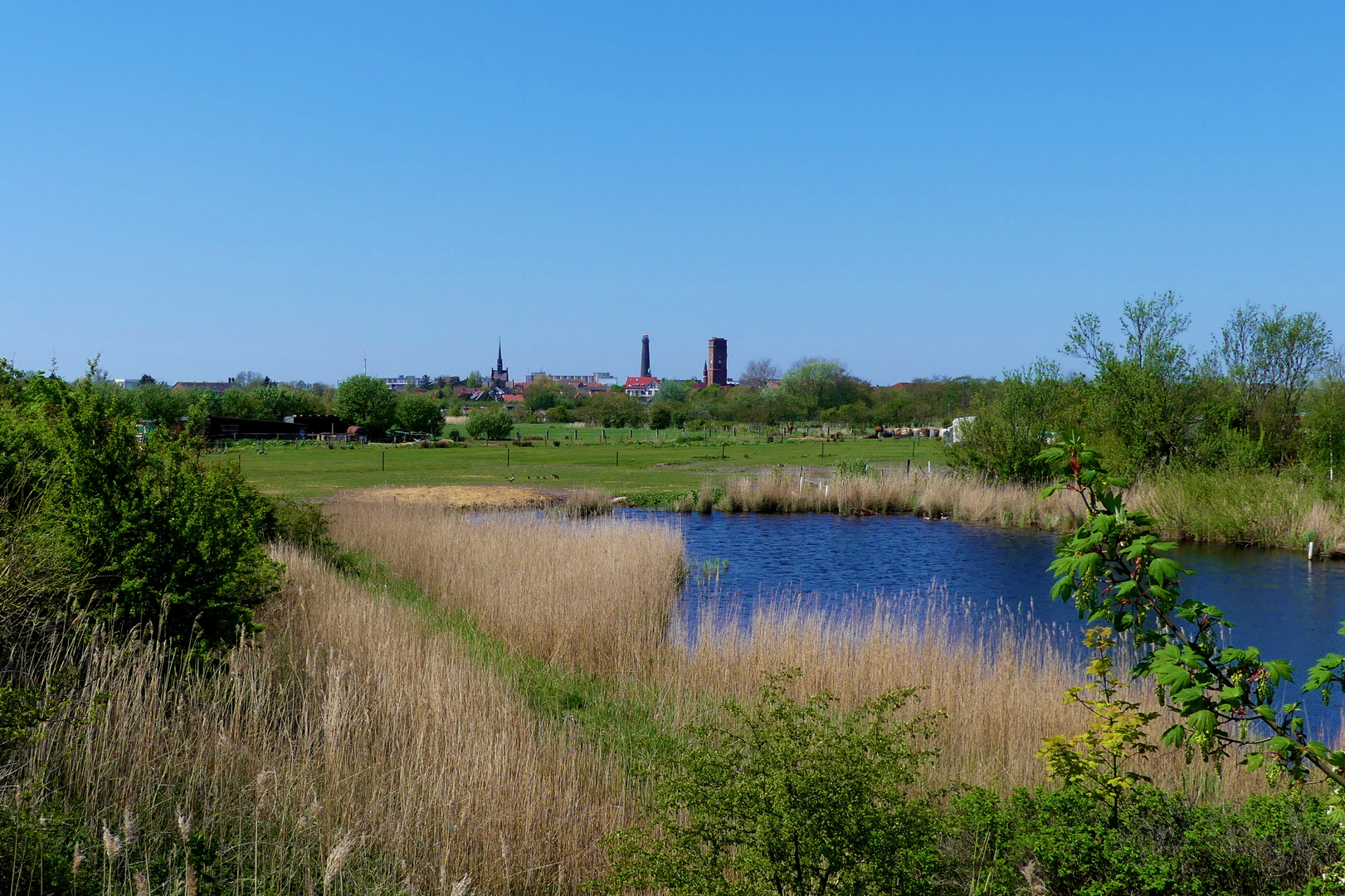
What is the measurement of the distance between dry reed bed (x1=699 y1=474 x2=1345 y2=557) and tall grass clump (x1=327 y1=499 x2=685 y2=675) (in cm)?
824


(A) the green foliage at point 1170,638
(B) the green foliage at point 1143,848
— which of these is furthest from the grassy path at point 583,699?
(A) the green foliage at point 1170,638

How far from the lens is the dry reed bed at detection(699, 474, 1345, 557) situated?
73.3 ft

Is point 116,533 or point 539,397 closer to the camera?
point 116,533

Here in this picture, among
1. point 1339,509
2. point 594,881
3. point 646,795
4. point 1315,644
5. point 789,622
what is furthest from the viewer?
point 1339,509

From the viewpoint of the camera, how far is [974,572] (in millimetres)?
19875

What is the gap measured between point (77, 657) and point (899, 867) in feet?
17.5

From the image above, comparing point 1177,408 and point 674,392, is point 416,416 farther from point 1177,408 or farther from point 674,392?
point 674,392

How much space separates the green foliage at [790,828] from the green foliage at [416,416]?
75.6 m

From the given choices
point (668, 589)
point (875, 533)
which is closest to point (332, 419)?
point (875, 533)

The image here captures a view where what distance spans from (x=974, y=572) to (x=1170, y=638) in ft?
54.4

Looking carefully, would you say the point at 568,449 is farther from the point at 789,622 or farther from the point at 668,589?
the point at 789,622

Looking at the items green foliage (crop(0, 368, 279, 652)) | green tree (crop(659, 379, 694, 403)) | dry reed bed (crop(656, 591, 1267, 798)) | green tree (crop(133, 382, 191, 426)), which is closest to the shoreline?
dry reed bed (crop(656, 591, 1267, 798))

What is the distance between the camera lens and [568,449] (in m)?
60.6

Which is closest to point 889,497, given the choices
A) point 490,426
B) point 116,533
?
point 116,533
